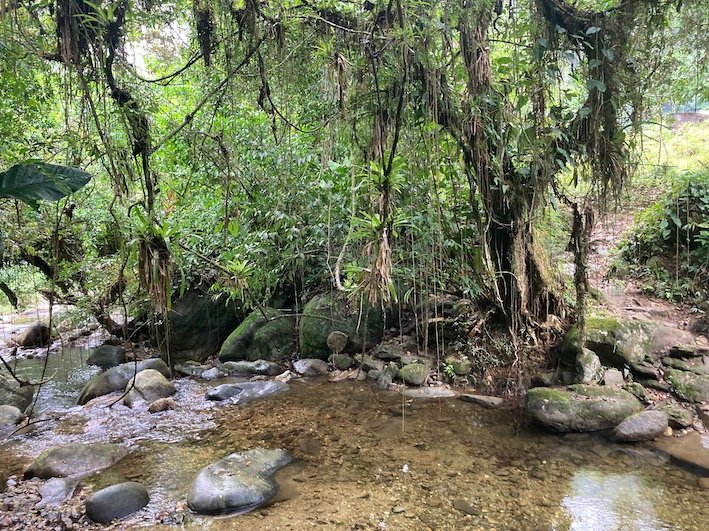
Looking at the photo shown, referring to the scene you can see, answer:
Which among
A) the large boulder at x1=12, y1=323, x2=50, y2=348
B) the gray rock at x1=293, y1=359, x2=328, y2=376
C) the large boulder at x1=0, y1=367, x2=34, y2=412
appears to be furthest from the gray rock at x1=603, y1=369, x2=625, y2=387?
the large boulder at x1=12, y1=323, x2=50, y2=348

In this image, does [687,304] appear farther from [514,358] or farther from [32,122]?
[32,122]

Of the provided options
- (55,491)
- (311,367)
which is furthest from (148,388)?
(55,491)

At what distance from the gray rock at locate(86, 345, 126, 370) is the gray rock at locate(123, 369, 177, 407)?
158cm

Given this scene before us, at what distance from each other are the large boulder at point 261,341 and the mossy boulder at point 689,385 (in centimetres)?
441

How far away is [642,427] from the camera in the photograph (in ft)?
12.8

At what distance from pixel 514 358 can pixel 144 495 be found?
373 cm

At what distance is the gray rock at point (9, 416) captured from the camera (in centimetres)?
455

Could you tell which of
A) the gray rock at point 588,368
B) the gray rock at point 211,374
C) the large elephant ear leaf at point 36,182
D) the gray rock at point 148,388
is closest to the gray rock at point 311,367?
the gray rock at point 211,374

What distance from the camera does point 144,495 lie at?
3.14m

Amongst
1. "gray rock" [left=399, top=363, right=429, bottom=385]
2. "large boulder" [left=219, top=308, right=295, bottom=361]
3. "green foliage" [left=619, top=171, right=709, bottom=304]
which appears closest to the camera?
"gray rock" [left=399, top=363, right=429, bottom=385]

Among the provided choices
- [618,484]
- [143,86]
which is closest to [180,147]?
[143,86]

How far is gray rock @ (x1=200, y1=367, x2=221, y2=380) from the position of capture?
6.04 metres

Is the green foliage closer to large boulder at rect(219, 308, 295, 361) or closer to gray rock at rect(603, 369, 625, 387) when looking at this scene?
gray rock at rect(603, 369, 625, 387)

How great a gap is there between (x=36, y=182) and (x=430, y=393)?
4.03 metres
